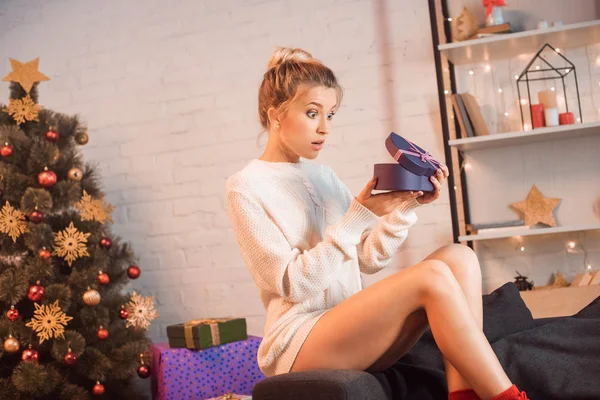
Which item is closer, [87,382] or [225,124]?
[87,382]

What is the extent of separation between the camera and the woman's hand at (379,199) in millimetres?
1774

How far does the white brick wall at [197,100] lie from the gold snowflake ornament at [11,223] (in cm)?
90

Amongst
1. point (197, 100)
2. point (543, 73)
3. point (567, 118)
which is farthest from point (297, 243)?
point (197, 100)

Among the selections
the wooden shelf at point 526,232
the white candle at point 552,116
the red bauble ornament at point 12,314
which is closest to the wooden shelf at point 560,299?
the wooden shelf at point 526,232

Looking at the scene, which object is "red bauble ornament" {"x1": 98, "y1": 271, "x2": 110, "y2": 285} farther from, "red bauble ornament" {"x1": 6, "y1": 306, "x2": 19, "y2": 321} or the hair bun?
the hair bun

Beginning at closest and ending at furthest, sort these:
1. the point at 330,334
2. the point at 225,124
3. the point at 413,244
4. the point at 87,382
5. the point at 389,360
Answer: the point at 330,334 < the point at 389,360 < the point at 87,382 < the point at 413,244 < the point at 225,124

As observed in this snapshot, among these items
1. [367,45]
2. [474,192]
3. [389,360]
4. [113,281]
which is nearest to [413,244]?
[474,192]

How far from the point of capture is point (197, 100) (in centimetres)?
389

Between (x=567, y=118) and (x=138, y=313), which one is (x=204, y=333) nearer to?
(x=138, y=313)

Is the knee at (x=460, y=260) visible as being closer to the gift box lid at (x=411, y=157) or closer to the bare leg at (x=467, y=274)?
the bare leg at (x=467, y=274)

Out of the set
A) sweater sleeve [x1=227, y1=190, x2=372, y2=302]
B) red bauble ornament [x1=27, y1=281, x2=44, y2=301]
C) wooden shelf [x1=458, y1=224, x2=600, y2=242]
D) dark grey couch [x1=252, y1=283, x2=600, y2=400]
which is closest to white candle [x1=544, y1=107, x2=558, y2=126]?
wooden shelf [x1=458, y1=224, x2=600, y2=242]

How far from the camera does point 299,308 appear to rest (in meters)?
1.84

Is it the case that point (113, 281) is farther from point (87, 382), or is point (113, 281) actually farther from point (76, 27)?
point (76, 27)

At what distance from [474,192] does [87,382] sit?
75.0 inches
